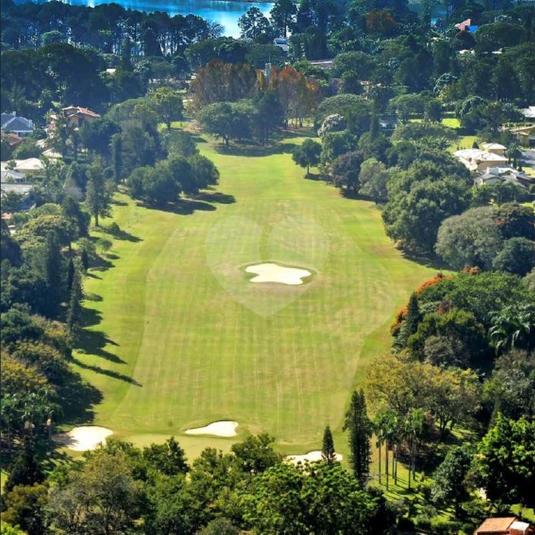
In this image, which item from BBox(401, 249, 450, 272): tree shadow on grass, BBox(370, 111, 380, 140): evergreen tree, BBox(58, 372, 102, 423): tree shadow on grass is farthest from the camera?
BBox(370, 111, 380, 140): evergreen tree

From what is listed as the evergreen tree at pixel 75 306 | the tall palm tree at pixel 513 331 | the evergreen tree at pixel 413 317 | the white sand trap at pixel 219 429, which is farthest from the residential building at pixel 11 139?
the tall palm tree at pixel 513 331

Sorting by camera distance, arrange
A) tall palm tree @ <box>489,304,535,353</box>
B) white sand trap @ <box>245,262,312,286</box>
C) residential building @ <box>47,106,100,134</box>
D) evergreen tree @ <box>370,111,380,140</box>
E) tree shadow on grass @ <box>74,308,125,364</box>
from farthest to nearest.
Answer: residential building @ <box>47,106,100,134</box>, evergreen tree @ <box>370,111,380,140</box>, white sand trap @ <box>245,262,312,286</box>, tree shadow on grass @ <box>74,308,125,364</box>, tall palm tree @ <box>489,304,535,353</box>

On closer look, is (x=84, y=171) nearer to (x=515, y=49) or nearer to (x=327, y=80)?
(x=327, y=80)

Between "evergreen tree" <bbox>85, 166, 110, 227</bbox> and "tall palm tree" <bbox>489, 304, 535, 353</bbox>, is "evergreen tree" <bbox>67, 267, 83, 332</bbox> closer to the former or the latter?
"evergreen tree" <bbox>85, 166, 110, 227</bbox>

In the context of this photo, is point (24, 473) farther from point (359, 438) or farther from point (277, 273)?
point (277, 273)

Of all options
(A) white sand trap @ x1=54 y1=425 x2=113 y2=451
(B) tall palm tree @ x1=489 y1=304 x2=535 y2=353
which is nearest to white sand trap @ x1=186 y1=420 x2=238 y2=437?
(A) white sand trap @ x1=54 y1=425 x2=113 y2=451

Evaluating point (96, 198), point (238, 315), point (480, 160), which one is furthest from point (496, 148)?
point (238, 315)

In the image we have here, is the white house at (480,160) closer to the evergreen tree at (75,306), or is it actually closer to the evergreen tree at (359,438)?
the evergreen tree at (75,306)

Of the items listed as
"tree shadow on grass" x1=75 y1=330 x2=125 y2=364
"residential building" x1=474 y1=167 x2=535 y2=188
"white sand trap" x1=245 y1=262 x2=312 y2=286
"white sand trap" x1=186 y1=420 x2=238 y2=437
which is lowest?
"white sand trap" x1=186 y1=420 x2=238 y2=437
